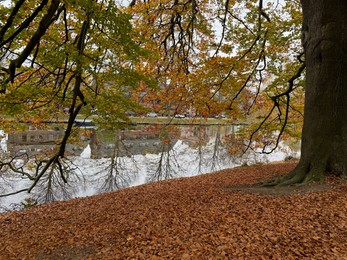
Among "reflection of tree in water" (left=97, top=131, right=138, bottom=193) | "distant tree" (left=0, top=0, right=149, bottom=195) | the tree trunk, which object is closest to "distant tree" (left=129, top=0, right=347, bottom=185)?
the tree trunk

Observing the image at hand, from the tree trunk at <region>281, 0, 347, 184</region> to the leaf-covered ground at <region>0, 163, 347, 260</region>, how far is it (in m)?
0.45

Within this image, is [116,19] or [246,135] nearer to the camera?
[116,19]

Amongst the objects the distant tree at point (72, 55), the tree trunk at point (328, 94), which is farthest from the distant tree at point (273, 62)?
the distant tree at point (72, 55)

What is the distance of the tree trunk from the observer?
4332 mm

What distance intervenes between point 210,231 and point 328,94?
10.8ft

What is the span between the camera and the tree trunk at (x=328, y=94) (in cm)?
433

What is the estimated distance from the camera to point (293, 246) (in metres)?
2.43

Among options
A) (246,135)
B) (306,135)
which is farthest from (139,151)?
(306,135)

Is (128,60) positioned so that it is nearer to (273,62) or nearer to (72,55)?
(72,55)

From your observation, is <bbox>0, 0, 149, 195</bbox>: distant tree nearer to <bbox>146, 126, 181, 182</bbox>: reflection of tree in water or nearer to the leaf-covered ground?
the leaf-covered ground

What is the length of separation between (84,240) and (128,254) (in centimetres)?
89

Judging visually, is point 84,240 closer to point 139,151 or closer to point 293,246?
point 293,246

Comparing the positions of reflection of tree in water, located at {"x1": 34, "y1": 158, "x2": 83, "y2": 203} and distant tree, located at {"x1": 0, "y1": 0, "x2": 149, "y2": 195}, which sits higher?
distant tree, located at {"x1": 0, "y1": 0, "x2": 149, "y2": 195}

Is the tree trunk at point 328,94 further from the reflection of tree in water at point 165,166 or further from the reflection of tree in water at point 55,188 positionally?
the reflection of tree in water at point 55,188
